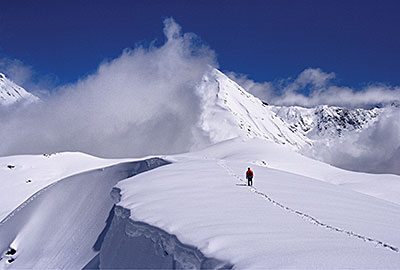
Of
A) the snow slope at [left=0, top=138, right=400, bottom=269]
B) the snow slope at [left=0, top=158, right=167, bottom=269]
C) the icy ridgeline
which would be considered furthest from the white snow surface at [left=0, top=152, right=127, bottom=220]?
the snow slope at [left=0, top=138, right=400, bottom=269]

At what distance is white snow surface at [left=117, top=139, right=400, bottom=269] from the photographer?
7137 mm

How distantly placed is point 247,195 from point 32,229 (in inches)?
730

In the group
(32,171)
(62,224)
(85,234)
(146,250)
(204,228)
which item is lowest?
(146,250)

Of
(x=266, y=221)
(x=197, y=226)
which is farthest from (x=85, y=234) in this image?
(x=266, y=221)

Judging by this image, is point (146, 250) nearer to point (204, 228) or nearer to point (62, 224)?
point (204, 228)

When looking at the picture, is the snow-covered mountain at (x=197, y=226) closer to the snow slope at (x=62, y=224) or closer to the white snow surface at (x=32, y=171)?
the snow slope at (x=62, y=224)

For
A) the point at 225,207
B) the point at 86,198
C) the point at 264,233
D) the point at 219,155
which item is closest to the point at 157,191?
the point at 225,207

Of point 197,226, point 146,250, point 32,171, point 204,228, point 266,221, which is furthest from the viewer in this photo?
point 32,171

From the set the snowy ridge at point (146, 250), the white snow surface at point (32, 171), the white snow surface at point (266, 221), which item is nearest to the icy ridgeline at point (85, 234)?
the snowy ridge at point (146, 250)

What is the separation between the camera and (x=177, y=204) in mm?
12195

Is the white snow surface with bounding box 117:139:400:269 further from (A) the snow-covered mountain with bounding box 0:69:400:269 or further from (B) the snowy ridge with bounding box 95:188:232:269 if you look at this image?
(B) the snowy ridge with bounding box 95:188:232:269

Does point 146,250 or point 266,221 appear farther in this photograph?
point 146,250

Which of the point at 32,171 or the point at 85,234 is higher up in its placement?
the point at 32,171

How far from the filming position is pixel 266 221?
10117 millimetres
